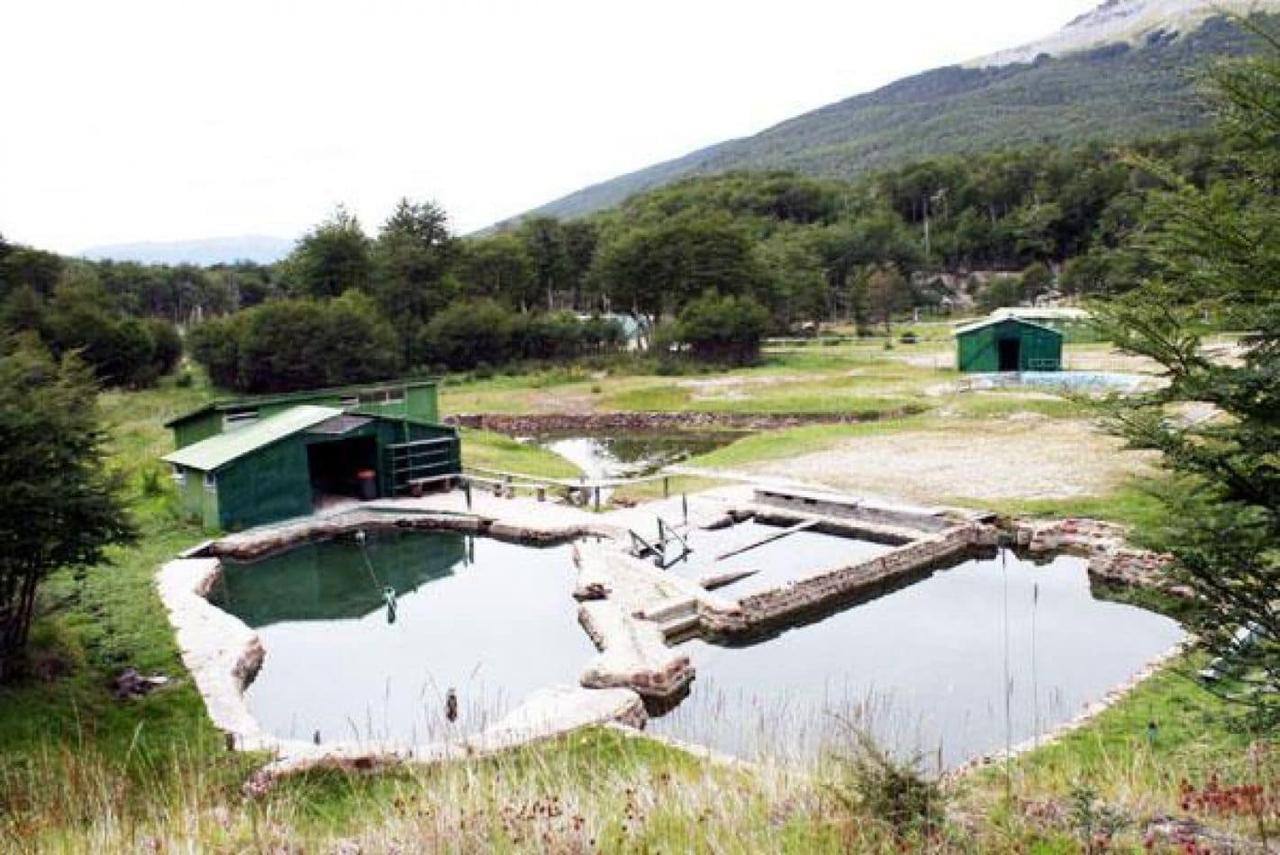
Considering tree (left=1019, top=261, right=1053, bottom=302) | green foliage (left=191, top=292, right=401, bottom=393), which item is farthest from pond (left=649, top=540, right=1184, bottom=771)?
tree (left=1019, top=261, right=1053, bottom=302)

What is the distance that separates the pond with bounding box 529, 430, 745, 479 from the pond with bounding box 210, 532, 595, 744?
30.3 feet

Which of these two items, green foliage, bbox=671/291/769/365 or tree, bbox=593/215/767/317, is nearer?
green foliage, bbox=671/291/769/365

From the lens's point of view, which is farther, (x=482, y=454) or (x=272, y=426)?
(x=482, y=454)

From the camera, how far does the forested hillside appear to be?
408 feet

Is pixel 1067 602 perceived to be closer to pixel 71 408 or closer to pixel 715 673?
pixel 715 673

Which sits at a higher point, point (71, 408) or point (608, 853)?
point (71, 408)

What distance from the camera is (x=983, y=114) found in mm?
147000

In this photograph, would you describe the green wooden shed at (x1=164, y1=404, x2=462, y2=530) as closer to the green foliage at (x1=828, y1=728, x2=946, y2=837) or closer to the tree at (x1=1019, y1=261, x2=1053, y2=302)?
the green foliage at (x1=828, y1=728, x2=946, y2=837)

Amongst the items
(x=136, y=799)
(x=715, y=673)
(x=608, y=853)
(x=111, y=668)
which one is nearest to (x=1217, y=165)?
(x=608, y=853)

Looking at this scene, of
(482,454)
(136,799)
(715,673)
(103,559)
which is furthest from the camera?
(482,454)

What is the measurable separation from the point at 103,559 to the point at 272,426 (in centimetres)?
1053

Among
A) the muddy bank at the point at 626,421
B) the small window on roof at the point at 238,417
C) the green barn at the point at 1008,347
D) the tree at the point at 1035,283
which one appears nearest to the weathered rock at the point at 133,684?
the small window on roof at the point at 238,417

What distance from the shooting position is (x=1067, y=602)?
588 inches

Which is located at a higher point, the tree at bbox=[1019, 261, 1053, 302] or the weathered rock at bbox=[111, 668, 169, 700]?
the tree at bbox=[1019, 261, 1053, 302]
